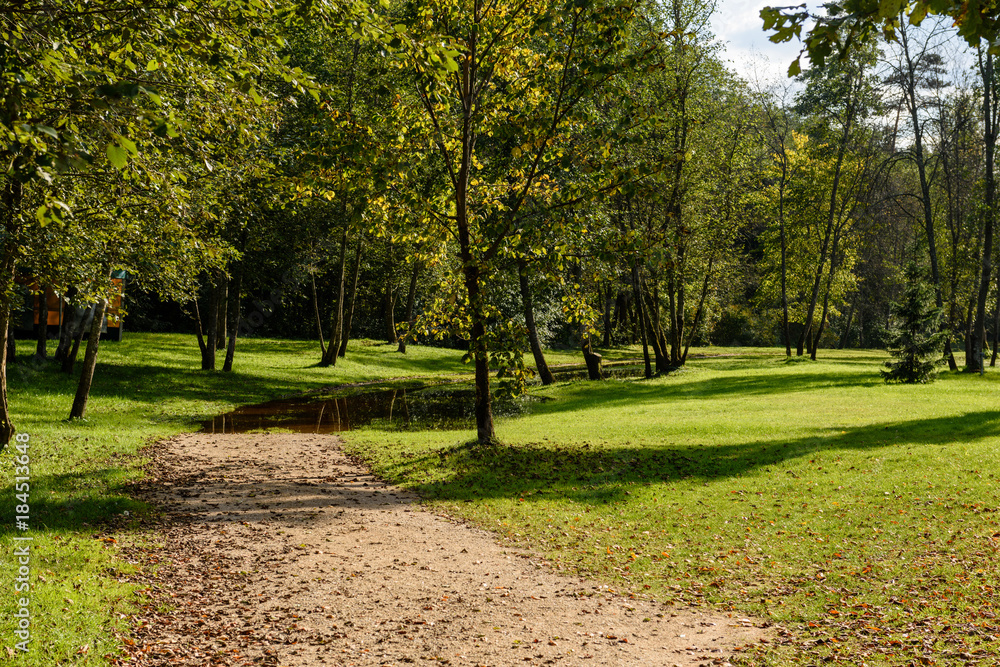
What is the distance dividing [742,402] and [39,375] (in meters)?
22.3

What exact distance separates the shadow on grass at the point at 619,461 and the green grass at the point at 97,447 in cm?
546

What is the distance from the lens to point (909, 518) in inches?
394

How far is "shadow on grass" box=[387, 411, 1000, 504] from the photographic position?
496 inches

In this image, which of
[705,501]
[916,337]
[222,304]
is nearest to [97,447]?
[705,501]

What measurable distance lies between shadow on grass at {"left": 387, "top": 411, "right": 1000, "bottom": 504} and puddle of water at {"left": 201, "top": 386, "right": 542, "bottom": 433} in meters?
5.79

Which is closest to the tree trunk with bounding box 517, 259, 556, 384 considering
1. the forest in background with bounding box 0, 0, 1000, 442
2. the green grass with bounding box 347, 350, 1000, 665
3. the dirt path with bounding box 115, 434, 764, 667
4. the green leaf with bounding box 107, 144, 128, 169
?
the forest in background with bounding box 0, 0, 1000, 442

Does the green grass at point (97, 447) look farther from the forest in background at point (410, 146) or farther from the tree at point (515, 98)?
the tree at point (515, 98)

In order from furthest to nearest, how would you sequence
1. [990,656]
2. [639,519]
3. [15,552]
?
1. [639,519]
2. [15,552]
3. [990,656]

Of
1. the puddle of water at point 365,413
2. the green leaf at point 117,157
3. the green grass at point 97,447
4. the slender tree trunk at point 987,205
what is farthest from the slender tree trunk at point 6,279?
the slender tree trunk at point 987,205

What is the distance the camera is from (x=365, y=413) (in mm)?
23750

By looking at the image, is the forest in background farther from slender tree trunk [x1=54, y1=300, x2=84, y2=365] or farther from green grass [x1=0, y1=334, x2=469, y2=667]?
green grass [x1=0, y1=334, x2=469, y2=667]

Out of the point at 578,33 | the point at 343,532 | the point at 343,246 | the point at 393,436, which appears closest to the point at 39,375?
the point at 393,436

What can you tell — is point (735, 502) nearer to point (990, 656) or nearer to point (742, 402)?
point (990, 656)

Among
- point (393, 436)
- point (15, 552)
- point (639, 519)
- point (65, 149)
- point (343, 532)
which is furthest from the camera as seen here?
point (393, 436)
